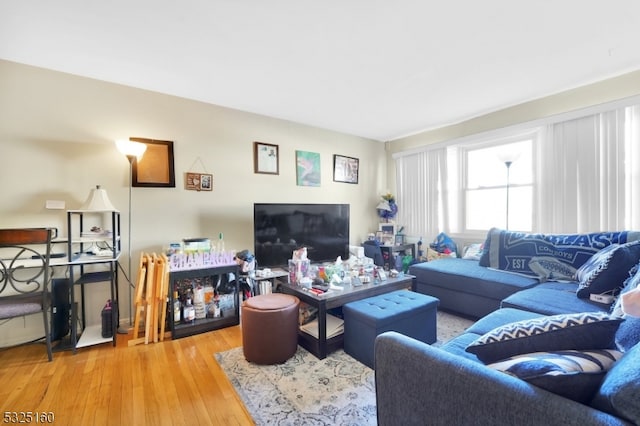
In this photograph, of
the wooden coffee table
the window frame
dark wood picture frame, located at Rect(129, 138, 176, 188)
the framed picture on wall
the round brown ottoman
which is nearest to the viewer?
the round brown ottoman

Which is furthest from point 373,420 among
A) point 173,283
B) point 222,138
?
point 222,138

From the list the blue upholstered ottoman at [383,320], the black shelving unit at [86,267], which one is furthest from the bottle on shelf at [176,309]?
the blue upholstered ottoman at [383,320]

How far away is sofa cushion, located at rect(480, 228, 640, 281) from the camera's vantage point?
2.40 meters

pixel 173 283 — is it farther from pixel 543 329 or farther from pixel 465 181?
pixel 465 181

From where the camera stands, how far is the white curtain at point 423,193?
401 cm

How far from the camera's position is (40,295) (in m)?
2.04

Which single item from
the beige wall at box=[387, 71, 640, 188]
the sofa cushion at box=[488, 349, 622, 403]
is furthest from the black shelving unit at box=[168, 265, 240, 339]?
the beige wall at box=[387, 71, 640, 188]

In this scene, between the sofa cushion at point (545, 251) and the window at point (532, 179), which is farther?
the window at point (532, 179)

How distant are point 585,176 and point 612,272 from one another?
1.35m

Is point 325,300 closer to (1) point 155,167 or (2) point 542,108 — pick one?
(1) point 155,167

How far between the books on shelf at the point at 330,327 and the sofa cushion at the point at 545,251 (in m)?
1.82

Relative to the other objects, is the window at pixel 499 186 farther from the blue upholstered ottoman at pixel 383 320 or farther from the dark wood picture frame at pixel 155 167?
the dark wood picture frame at pixel 155 167

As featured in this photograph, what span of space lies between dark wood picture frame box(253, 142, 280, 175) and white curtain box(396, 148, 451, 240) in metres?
2.15

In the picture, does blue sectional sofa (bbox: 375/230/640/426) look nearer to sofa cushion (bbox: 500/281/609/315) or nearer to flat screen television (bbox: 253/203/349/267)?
sofa cushion (bbox: 500/281/609/315)
